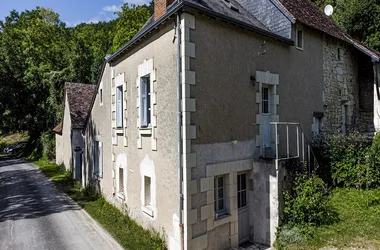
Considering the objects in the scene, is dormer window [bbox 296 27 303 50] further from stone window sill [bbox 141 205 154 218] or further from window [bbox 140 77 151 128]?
stone window sill [bbox 141 205 154 218]

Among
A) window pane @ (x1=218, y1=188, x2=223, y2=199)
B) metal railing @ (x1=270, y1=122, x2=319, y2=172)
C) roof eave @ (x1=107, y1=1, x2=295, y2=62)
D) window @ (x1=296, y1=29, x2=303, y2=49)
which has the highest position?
window @ (x1=296, y1=29, x2=303, y2=49)

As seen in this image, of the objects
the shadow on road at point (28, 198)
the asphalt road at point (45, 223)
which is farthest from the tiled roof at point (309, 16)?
the shadow on road at point (28, 198)

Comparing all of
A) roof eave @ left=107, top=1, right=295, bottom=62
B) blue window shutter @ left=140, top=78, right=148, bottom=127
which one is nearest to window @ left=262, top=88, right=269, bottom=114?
roof eave @ left=107, top=1, right=295, bottom=62

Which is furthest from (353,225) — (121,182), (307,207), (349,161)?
(121,182)

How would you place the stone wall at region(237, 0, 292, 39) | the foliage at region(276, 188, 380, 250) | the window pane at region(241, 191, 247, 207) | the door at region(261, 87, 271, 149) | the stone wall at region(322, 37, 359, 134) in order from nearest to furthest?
the foliage at region(276, 188, 380, 250) < the window pane at region(241, 191, 247, 207) < the door at region(261, 87, 271, 149) < the stone wall at region(237, 0, 292, 39) < the stone wall at region(322, 37, 359, 134)

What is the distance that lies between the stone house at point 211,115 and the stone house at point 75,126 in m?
6.16

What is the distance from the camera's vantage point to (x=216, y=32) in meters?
7.82

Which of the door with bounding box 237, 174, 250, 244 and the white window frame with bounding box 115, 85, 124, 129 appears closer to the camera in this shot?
the door with bounding box 237, 174, 250, 244

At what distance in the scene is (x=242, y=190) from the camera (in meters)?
8.83

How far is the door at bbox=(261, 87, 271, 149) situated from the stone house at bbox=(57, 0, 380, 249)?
0.12ft

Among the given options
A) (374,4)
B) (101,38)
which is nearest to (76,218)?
(374,4)

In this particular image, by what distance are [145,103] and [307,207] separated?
236 inches

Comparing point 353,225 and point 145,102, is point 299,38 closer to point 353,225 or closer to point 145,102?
point 145,102

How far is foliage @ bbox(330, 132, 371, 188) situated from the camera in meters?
9.95
